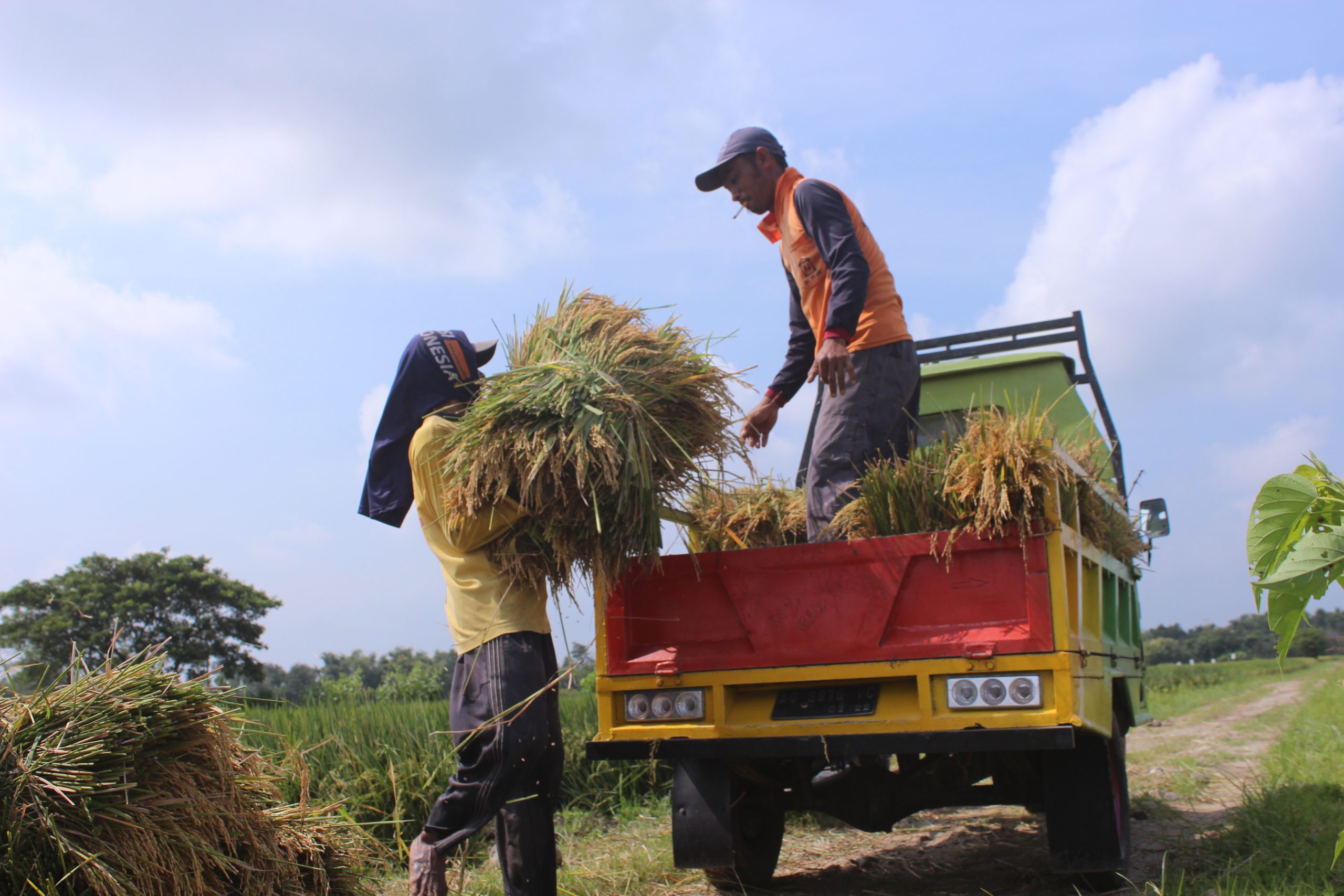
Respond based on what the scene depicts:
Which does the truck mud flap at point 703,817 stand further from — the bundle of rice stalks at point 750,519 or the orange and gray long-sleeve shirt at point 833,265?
the orange and gray long-sleeve shirt at point 833,265

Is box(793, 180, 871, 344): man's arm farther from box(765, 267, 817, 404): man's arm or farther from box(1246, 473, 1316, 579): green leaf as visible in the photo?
box(1246, 473, 1316, 579): green leaf

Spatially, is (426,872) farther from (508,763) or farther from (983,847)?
(983,847)

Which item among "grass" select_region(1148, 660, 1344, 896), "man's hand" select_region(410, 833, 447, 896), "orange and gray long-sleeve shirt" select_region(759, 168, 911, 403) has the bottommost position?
"grass" select_region(1148, 660, 1344, 896)

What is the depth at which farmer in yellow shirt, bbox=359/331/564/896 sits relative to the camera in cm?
315

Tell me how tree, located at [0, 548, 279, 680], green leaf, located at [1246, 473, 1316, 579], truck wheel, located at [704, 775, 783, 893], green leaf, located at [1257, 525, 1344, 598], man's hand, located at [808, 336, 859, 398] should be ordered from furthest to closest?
1. tree, located at [0, 548, 279, 680]
2. truck wheel, located at [704, 775, 783, 893]
3. man's hand, located at [808, 336, 859, 398]
4. green leaf, located at [1246, 473, 1316, 579]
5. green leaf, located at [1257, 525, 1344, 598]

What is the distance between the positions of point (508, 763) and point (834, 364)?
189 centimetres

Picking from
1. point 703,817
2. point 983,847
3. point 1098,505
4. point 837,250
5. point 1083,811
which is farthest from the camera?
point 983,847

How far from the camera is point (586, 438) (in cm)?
319

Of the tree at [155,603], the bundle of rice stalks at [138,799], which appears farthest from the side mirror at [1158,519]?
the tree at [155,603]

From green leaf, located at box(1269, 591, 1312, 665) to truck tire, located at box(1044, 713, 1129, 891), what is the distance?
1.77 meters

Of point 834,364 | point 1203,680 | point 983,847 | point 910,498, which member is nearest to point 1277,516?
point 910,498

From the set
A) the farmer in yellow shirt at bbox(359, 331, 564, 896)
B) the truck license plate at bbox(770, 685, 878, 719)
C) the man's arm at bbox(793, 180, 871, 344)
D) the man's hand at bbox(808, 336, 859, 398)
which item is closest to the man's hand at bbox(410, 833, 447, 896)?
the farmer in yellow shirt at bbox(359, 331, 564, 896)

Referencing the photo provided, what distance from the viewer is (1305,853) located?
377 centimetres

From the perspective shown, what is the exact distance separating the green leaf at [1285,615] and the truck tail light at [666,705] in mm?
2232
